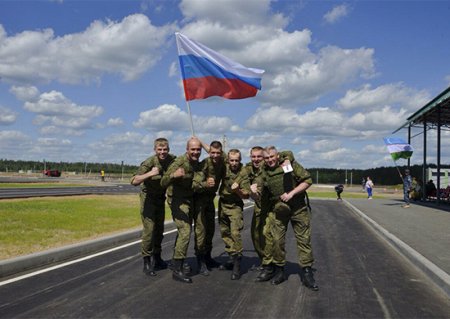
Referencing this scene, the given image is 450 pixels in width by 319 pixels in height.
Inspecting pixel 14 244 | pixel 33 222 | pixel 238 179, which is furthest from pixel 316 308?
pixel 33 222

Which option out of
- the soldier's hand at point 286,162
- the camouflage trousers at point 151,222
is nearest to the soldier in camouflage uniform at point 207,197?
the camouflage trousers at point 151,222

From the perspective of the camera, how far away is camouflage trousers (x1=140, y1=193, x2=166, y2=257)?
6.89m

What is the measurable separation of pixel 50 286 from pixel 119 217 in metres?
8.71

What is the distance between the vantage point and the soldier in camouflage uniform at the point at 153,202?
6750 mm

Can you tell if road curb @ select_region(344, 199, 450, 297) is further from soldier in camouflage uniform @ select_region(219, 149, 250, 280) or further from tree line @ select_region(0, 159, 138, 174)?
tree line @ select_region(0, 159, 138, 174)

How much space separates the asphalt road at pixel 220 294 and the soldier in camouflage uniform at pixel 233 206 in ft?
1.34

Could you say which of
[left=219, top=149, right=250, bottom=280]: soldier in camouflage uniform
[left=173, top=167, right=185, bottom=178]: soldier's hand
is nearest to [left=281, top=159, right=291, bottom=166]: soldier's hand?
[left=219, top=149, right=250, bottom=280]: soldier in camouflage uniform

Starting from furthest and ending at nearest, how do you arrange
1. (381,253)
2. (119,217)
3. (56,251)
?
(119,217) < (381,253) < (56,251)

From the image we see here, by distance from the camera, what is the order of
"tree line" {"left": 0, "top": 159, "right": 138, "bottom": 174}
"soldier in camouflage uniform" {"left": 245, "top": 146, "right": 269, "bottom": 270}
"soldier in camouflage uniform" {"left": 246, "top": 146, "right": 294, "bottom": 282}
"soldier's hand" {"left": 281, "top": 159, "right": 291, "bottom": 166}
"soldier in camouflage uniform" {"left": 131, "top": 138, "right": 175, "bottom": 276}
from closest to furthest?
1. "soldier's hand" {"left": 281, "top": 159, "right": 291, "bottom": 166}
2. "soldier in camouflage uniform" {"left": 246, "top": 146, "right": 294, "bottom": 282}
3. "soldier in camouflage uniform" {"left": 245, "top": 146, "right": 269, "bottom": 270}
4. "soldier in camouflage uniform" {"left": 131, "top": 138, "right": 175, "bottom": 276}
5. "tree line" {"left": 0, "top": 159, "right": 138, "bottom": 174}

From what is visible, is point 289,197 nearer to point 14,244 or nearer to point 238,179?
point 238,179

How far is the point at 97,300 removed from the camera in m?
5.29

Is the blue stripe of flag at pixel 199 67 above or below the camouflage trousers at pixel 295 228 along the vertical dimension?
above

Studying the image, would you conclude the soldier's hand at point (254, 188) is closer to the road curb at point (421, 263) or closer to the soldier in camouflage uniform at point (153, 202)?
the soldier in camouflage uniform at point (153, 202)

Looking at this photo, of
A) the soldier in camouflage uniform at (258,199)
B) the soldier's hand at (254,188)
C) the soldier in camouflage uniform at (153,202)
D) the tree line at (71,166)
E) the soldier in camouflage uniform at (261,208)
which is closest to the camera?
the soldier's hand at (254,188)
